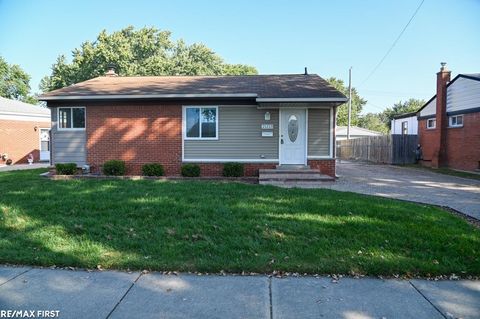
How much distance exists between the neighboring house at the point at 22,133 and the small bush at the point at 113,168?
42.3ft

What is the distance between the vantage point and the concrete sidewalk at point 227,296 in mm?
3391

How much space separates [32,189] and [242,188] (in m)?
5.35

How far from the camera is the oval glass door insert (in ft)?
42.5

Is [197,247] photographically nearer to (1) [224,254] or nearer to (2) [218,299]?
(1) [224,254]

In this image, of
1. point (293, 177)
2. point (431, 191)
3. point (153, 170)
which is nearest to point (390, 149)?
point (431, 191)

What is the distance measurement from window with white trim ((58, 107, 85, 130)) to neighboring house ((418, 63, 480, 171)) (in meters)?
17.0

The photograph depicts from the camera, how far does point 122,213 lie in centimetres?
676

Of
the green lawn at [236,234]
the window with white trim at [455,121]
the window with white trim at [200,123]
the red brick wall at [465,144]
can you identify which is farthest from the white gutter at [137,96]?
the window with white trim at [455,121]

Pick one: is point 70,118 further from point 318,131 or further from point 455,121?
point 455,121

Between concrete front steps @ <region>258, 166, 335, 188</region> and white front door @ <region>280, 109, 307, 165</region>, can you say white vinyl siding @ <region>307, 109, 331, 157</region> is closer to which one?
white front door @ <region>280, 109, 307, 165</region>

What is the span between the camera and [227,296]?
3707mm

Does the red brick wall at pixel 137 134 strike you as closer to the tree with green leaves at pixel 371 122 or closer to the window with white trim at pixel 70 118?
the window with white trim at pixel 70 118

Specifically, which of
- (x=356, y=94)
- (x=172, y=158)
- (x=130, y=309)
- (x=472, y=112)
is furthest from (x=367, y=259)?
(x=356, y=94)

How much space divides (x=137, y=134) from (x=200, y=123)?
7.62ft
